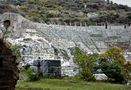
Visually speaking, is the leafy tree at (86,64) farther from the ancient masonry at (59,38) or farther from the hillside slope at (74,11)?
the hillside slope at (74,11)

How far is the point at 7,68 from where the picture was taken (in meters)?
11.2

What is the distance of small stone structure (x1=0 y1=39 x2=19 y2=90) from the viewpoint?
11.0 meters

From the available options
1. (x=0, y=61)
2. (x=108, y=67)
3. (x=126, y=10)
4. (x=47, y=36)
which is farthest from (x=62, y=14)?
(x=0, y=61)

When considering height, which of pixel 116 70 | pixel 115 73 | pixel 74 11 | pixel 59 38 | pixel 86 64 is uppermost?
pixel 74 11

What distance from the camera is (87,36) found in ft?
217

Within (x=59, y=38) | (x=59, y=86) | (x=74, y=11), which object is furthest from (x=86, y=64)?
(x=74, y=11)

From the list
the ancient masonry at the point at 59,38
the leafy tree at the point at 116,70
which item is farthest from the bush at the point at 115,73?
the ancient masonry at the point at 59,38

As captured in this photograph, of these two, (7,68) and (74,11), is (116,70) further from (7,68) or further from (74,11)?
(74,11)

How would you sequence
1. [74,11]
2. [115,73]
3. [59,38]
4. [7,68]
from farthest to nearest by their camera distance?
[74,11] → [59,38] → [115,73] → [7,68]

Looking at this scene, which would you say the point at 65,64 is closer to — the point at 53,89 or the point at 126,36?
the point at 53,89

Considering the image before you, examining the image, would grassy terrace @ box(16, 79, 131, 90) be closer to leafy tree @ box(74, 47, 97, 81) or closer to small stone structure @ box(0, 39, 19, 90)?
leafy tree @ box(74, 47, 97, 81)

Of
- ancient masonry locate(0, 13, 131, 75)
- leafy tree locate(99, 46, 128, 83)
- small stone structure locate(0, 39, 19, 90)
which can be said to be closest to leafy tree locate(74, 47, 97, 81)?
leafy tree locate(99, 46, 128, 83)

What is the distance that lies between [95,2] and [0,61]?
397 feet

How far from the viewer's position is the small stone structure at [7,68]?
36.1 feet
